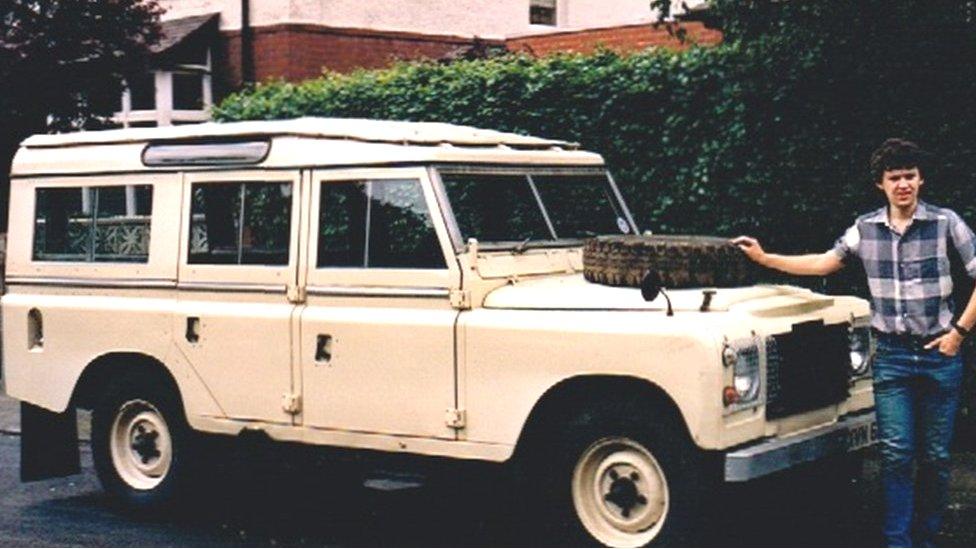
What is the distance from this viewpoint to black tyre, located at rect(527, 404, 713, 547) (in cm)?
673

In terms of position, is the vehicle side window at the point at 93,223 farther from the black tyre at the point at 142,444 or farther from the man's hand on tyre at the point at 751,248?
the man's hand on tyre at the point at 751,248

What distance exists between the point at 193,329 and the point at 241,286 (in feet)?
1.40

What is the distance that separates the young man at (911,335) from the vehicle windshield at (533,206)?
2004 mm

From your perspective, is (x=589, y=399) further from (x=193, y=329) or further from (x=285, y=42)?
(x=285, y=42)

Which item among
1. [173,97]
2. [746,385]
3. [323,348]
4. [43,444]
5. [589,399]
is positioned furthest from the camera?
[173,97]

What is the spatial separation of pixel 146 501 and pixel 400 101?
18.0 ft

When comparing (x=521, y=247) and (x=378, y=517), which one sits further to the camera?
(x=378, y=517)

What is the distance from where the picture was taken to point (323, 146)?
809 cm

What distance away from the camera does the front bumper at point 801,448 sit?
664 cm

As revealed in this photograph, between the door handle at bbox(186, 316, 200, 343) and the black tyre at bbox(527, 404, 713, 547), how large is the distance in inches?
89.7

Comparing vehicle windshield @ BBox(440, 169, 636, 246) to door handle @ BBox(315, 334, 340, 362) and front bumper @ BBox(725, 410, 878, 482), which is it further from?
front bumper @ BBox(725, 410, 878, 482)

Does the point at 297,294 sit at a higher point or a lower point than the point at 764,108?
lower

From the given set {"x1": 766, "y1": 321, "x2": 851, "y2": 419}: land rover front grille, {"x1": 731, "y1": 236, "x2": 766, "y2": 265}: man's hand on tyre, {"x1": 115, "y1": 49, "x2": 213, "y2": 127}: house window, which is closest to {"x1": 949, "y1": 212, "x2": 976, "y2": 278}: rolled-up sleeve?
{"x1": 766, "y1": 321, "x2": 851, "y2": 419}: land rover front grille

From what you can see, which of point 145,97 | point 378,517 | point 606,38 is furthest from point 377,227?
point 145,97
